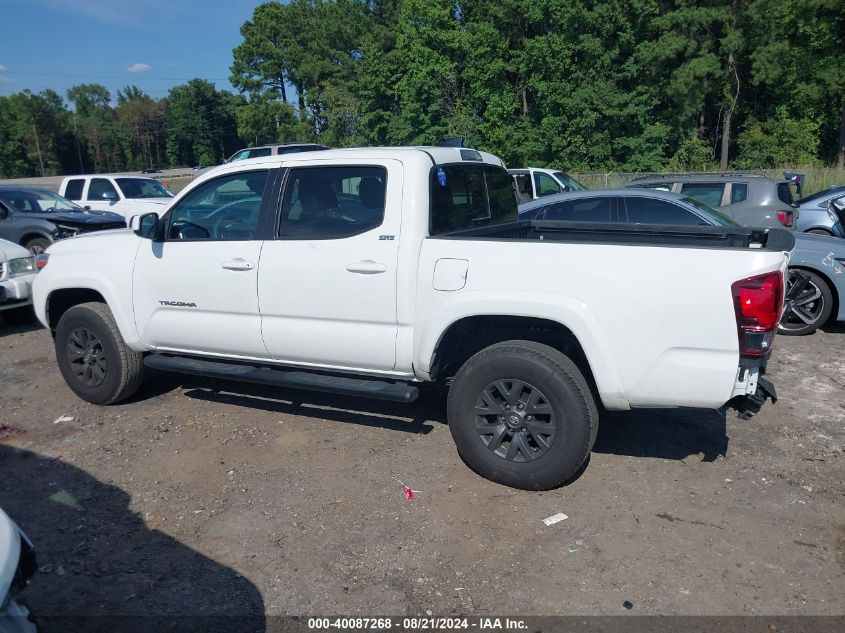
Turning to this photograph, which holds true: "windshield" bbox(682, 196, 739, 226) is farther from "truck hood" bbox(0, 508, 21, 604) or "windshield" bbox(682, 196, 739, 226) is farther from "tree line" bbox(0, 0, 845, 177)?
"tree line" bbox(0, 0, 845, 177)

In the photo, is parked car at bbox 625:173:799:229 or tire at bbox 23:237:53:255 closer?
parked car at bbox 625:173:799:229

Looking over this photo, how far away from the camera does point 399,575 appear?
3369 millimetres

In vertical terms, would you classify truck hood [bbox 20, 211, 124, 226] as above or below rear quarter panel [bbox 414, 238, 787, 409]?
above

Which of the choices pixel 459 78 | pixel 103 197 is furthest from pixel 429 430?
pixel 459 78

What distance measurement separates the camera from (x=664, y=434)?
16.6ft

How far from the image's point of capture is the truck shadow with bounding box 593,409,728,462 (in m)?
4.77

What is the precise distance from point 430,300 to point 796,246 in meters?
5.35

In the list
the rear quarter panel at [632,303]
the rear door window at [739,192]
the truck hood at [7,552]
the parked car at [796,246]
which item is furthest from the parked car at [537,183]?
the truck hood at [7,552]

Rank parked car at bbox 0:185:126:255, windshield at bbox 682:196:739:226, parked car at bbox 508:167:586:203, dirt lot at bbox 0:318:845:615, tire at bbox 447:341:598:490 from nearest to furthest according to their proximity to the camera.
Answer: dirt lot at bbox 0:318:845:615
tire at bbox 447:341:598:490
windshield at bbox 682:196:739:226
parked car at bbox 0:185:126:255
parked car at bbox 508:167:586:203

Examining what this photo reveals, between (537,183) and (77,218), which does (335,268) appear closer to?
(77,218)

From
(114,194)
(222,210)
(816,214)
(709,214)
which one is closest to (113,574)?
(222,210)

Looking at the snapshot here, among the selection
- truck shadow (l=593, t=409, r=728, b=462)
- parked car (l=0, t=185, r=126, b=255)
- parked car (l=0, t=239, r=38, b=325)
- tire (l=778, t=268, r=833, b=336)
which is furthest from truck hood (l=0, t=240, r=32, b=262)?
tire (l=778, t=268, r=833, b=336)

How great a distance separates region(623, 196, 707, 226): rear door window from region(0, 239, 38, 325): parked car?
25.1 feet

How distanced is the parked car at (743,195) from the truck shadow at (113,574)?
30.6 ft
